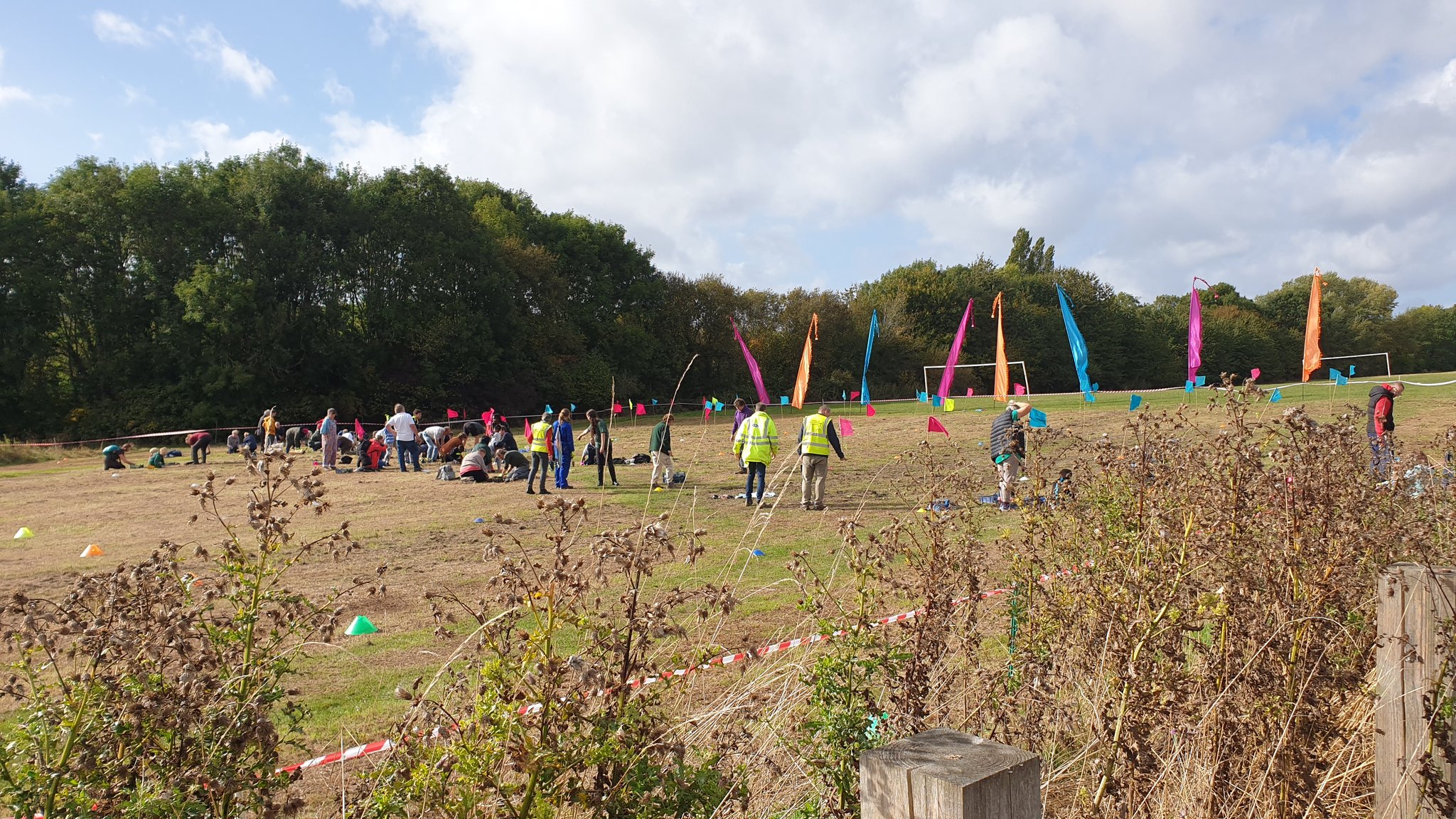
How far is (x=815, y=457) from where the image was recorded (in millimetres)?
12500

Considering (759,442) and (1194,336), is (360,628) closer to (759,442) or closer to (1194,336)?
(759,442)

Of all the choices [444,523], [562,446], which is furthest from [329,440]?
[444,523]

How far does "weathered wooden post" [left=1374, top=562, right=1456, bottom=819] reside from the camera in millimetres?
2508

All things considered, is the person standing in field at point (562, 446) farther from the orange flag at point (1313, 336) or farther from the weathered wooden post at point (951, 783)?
the orange flag at point (1313, 336)

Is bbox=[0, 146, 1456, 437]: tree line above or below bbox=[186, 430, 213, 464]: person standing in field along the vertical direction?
above

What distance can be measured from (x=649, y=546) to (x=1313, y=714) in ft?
6.92

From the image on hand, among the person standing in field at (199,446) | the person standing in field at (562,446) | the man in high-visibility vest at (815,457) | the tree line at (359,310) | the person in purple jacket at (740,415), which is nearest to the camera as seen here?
the man in high-visibility vest at (815,457)

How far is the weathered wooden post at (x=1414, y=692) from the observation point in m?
2.51

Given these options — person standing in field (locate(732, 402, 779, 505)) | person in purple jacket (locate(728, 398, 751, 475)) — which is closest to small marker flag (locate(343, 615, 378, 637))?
person standing in field (locate(732, 402, 779, 505))

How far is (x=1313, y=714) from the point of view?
9.05 ft

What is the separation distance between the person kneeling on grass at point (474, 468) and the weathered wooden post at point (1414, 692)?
16.7 meters

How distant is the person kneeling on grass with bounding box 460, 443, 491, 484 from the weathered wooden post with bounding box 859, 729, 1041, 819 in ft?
55.9

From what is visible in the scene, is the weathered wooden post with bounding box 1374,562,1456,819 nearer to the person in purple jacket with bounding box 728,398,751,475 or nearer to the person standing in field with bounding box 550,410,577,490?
the person in purple jacket with bounding box 728,398,751,475

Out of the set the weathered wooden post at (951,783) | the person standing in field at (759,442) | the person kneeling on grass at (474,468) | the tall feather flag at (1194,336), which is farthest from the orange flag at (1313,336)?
the weathered wooden post at (951,783)
